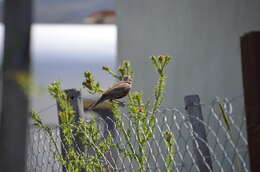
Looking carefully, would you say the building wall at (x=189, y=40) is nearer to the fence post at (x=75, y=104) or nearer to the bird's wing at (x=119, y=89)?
the fence post at (x=75, y=104)

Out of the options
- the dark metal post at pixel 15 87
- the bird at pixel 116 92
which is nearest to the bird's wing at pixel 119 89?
the bird at pixel 116 92

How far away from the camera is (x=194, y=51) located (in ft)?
16.2

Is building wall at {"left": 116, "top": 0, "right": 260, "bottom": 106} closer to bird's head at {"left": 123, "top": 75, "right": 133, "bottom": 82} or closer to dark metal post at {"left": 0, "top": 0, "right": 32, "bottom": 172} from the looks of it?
bird's head at {"left": 123, "top": 75, "right": 133, "bottom": 82}

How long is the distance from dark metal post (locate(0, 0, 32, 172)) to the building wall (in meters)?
3.33

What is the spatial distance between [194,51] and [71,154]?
2305 millimetres

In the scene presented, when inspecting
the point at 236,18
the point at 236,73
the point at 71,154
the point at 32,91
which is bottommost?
Answer: the point at 71,154

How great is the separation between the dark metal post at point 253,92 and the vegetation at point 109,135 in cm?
111

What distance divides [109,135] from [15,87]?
173 centimetres

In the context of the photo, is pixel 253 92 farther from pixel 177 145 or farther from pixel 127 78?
pixel 127 78

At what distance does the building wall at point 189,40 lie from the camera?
4.43 metres

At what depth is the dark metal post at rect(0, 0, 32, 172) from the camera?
1088mm

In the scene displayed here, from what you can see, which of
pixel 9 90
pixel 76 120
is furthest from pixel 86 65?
pixel 9 90

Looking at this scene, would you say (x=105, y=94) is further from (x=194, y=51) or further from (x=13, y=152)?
(x=194, y=51)

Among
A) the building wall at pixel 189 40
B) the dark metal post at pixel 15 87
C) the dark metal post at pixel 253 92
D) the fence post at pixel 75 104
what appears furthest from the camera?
the building wall at pixel 189 40
